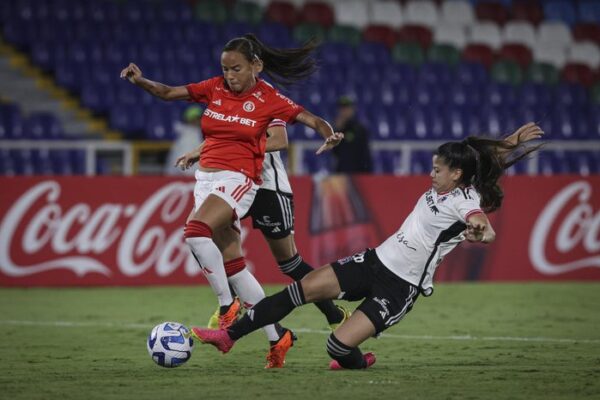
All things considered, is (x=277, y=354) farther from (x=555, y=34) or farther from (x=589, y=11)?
(x=589, y=11)

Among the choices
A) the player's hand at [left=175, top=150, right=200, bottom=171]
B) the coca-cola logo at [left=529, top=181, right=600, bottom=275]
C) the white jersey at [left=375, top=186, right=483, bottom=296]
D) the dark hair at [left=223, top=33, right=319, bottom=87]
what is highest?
the dark hair at [left=223, top=33, right=319, bottom=87]

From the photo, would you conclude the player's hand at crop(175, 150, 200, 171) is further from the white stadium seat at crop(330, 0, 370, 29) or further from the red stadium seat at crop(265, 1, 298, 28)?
the white stadium seat at crop(330, 0, 370, 29)

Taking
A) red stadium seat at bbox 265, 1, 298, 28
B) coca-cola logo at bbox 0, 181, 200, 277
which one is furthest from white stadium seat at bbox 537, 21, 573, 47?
coca-cola logo at bbox 0, 181, 200, 277

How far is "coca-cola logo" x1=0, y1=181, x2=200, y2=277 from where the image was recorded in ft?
44.8

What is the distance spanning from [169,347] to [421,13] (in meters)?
16.3

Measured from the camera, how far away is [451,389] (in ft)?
22.0

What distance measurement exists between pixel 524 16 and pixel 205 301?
44.2 feet

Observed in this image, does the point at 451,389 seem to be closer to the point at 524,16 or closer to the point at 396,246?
the point at 396,246

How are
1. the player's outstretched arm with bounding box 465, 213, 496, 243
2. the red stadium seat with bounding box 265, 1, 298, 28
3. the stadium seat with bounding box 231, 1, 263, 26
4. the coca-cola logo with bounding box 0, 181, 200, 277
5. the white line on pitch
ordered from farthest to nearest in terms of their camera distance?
1. the red stadium seat with bounding box 265, 1, 298, 28
2. the stadium seat with bounding box 231, 1, 263, 26
3. the coca-cola logo with bounding box 0, 181, 200, 277
4. the white line on pitch
5. the player's outstretched arm with bounding box 465, 213, 496, 243

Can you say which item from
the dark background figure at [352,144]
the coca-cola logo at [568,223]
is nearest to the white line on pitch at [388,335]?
the coca-cola logo at [568,223]

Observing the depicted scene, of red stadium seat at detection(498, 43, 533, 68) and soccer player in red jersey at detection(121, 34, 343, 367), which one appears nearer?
soccer player in red jersey at detection(121, 34, 343, 367)

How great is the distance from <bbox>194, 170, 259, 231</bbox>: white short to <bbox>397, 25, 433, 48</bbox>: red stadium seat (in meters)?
14.5

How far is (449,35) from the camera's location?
22.5 metres

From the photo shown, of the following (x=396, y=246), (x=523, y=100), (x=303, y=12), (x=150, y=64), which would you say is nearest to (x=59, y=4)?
(x=150, y=64)
